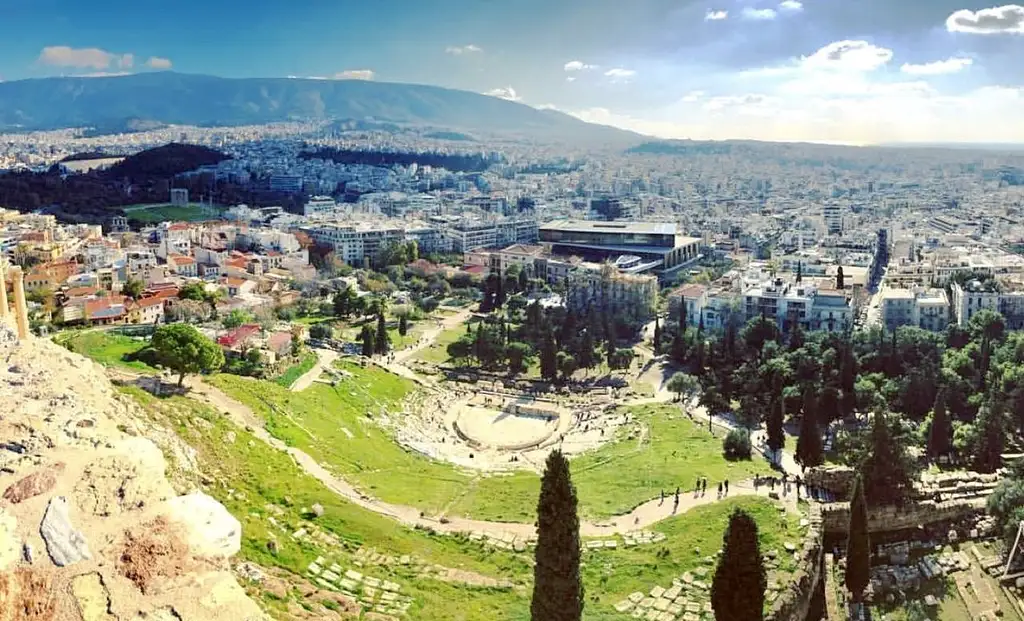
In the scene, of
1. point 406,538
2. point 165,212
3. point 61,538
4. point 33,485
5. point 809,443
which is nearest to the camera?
point 61,538

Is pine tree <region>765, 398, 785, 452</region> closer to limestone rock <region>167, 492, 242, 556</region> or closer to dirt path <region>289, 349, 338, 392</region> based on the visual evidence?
dirt path <region>289, 349, 338, 392</region>

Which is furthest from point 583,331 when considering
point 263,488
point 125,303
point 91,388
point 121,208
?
point 121,208

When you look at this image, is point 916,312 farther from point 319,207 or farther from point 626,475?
point 319,207

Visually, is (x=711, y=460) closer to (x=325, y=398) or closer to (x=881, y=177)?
(x=325, y=398)

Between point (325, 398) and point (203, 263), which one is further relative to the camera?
point (203, 263)

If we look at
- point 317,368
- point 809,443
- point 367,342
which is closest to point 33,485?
point 809,443

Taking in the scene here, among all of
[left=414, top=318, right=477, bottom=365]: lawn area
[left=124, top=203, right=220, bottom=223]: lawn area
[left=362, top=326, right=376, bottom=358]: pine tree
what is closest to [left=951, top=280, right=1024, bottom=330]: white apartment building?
[left=414, top=318, right=477, bottom=365]: lawn area
